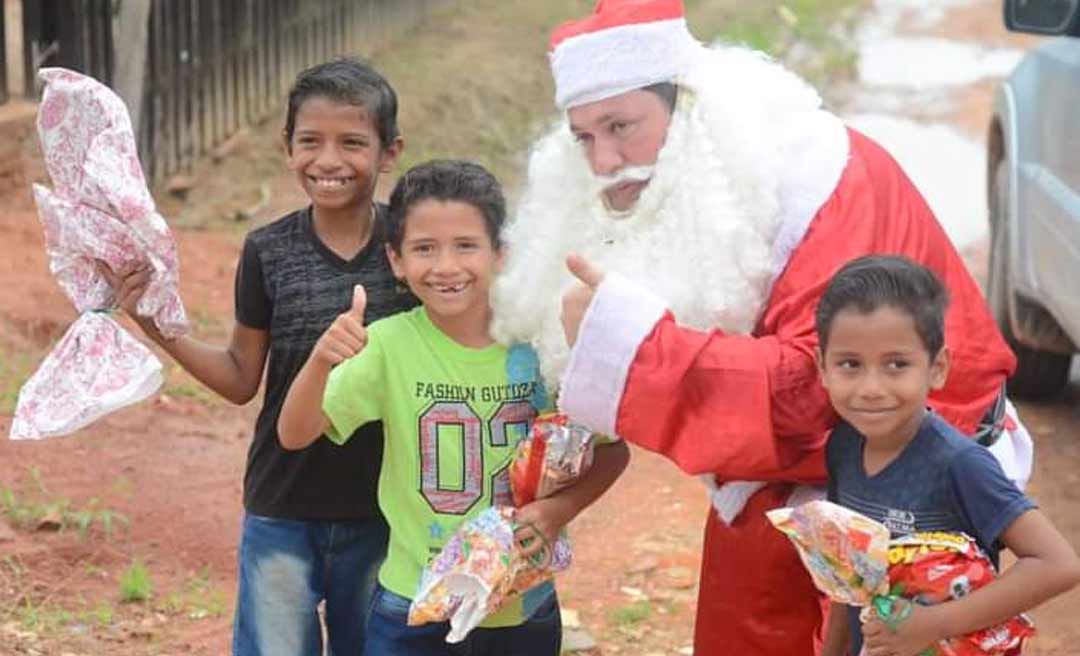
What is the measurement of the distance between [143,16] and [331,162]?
5.72 m

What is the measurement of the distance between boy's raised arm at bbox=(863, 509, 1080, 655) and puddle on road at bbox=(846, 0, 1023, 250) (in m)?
7.74

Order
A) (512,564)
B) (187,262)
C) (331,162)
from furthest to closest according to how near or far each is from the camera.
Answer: (187,262), (331,162), (512,564)

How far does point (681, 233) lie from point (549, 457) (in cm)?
47

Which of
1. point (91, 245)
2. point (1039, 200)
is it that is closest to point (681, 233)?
point (91, 245)

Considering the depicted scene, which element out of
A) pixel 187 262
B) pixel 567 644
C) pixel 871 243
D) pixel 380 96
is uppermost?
pixel 380 96

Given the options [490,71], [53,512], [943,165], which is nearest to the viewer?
[53,512]

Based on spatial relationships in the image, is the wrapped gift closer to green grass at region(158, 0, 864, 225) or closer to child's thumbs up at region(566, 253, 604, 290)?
child's thumbs up at region(566, 253, 604, 290)

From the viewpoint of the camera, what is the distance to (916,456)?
3.26m

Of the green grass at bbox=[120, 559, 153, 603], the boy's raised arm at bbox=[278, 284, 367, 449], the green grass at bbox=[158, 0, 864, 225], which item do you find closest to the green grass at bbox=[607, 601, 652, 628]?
the green grass at bbox=[120, 559, 153, 603]

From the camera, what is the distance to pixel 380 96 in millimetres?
3912

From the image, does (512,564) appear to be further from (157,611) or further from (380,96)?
(157,611)

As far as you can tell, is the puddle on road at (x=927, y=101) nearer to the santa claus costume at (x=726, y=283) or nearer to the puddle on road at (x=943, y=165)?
the puddle on road at (x=943, y=165)

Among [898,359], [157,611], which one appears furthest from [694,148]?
[157,611]

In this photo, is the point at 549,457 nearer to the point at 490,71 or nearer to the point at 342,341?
the point at 342,341
